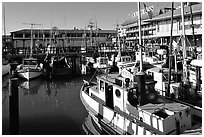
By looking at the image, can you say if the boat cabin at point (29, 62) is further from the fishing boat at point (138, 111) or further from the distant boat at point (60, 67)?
the fishing boat at point (138, 111)

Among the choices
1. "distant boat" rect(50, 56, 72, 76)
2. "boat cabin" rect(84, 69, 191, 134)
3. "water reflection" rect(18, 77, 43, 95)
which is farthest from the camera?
"distant boat" rect(50, 56, 72, 76)

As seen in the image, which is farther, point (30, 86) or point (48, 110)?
point (30, 86)

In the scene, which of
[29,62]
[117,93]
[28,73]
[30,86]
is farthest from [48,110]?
[29,62]

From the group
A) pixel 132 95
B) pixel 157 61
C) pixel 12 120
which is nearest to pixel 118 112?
pixel 132 95

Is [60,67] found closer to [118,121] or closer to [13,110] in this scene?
[13,110]

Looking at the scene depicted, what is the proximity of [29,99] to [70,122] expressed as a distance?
9101 millimetres

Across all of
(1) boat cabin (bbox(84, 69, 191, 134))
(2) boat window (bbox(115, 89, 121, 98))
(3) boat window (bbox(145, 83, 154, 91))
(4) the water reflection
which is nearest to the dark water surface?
(4) the water reflection

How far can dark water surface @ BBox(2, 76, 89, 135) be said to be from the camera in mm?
14344

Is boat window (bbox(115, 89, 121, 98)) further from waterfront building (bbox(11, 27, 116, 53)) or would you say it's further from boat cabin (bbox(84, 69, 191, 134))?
waterfront building (bbox(11, 27, 116, 53))

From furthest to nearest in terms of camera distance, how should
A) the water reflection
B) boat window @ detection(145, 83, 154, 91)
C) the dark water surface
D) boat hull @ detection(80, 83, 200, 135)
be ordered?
the water reflection
the dark water surface
boat window @ detection(145, 83, 154, 91)
boat hull @ detection(80, 83, 200, 135)

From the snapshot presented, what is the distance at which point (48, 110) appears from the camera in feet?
61.3

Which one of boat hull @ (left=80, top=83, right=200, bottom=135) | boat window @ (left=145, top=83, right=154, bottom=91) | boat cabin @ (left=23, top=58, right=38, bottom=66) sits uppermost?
boat cabin @ (left=23, top=58, right=38, bottom=66)

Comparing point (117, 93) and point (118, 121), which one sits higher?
point (117, 93)

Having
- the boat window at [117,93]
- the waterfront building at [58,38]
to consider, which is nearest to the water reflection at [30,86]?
the boat window at [117,93]
